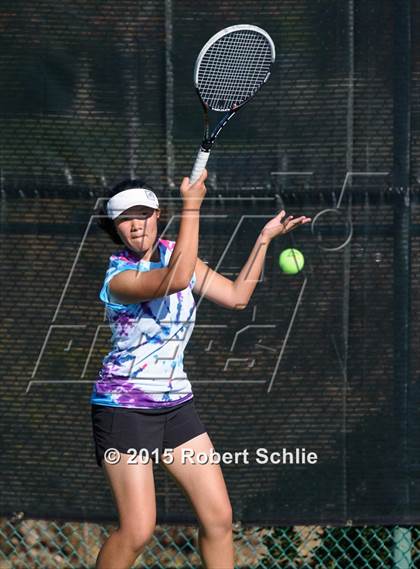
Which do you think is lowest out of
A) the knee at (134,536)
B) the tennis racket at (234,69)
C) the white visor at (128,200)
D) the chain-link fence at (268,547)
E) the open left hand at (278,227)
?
the chain-link fence at (268,547)

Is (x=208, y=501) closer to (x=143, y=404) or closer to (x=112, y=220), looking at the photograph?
(x=143, y=404)

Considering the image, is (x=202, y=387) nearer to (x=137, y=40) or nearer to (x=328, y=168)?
(x=328, y=168)

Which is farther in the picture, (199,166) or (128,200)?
(128,200)

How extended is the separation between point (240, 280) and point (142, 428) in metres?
0.63

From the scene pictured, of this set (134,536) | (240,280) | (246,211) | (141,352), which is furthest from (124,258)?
(134,536)

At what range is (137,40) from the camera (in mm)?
3973

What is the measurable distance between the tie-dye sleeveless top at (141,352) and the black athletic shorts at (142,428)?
0.08 feet

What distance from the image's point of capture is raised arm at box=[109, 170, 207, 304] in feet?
9.97

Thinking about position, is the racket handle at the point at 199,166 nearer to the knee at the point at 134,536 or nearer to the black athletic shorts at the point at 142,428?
the black athletic shorts at the point at 142,428

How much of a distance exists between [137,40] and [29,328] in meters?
1.15

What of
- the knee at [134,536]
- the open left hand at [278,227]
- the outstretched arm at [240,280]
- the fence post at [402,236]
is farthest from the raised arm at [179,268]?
the fence post at [402,236]

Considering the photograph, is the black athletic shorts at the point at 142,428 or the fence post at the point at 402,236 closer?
the black athletic shorts at the point at 142,428

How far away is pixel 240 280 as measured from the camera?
3602 mm

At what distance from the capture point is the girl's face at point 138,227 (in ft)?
10.9
